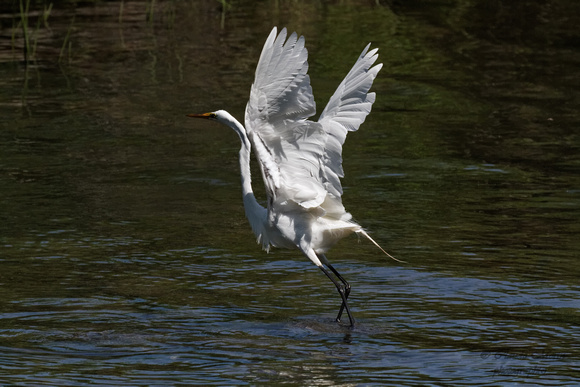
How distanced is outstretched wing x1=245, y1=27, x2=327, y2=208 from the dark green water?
3.13 feet

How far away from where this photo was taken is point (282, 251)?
→ 29.3 feet

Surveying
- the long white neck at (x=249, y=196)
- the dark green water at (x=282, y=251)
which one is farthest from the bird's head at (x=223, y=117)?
the dark green water at (x=282, y=251)

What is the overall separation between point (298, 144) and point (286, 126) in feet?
0.73

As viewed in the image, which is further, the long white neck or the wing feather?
the long white neck

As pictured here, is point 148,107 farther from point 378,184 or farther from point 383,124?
point 378,184

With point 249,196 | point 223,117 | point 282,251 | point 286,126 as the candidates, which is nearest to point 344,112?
point 286,126

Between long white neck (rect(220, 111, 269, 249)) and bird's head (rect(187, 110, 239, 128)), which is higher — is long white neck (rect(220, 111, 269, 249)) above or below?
below

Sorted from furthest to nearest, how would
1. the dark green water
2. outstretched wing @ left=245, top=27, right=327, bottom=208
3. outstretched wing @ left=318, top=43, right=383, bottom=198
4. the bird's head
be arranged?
the bird's head, outstretched wing @ left=318, top=43, right=383, bottom=198, the dark green water, outstretched wing @ left=245, top=27, right=327, bottom=208

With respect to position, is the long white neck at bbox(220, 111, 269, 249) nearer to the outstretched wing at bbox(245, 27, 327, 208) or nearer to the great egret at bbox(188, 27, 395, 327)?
the great egret at bbox(188, 27, 395, 327)

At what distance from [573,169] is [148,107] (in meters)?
5.73

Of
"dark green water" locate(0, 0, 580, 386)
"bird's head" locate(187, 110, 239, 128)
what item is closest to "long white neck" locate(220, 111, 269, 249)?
"bird's head" locate(187, 110, 239, 128)

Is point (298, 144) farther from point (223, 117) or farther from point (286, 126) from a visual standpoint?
point (223, 117)

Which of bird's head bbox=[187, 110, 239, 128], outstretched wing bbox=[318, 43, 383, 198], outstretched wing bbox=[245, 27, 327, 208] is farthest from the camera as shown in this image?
bird's head bbox=[187, 110, 239, 128]

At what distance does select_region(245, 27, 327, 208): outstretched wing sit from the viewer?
6324mm
